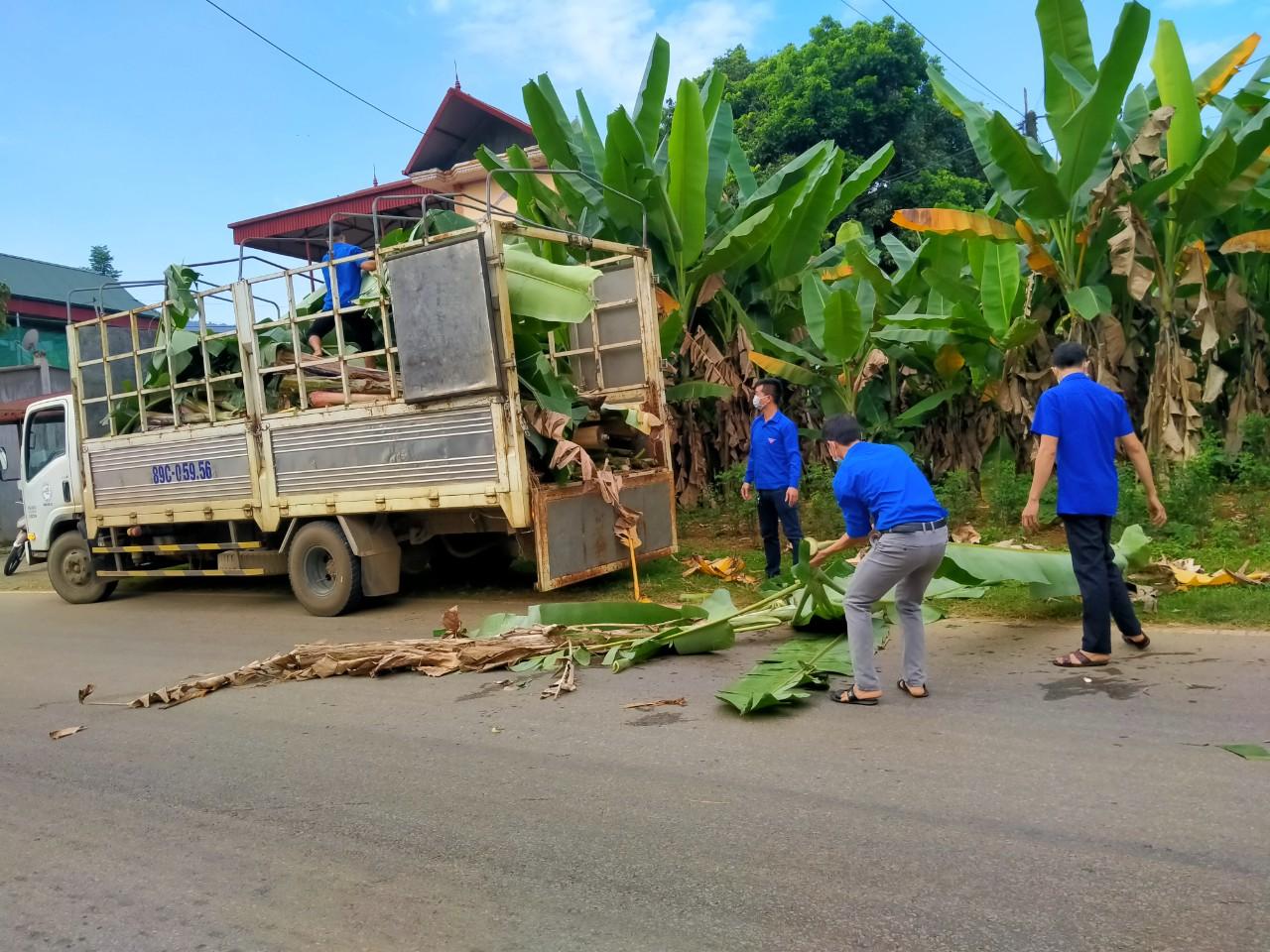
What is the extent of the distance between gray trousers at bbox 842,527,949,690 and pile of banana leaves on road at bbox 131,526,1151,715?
0.70m

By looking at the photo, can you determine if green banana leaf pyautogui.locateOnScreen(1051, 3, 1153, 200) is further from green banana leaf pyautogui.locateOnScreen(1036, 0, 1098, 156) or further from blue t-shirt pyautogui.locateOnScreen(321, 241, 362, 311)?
blue t-shirt pyautogui.locateOnScreen(321, 241, 362, 311)

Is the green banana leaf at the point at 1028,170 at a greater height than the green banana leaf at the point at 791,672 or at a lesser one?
greater

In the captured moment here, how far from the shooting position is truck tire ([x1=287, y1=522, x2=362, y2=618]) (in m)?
8.90

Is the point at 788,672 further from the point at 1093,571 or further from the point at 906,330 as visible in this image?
the point at 906,330

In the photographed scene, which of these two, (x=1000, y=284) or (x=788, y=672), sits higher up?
(x=1000, y=284)

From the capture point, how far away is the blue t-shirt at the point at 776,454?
823 cm

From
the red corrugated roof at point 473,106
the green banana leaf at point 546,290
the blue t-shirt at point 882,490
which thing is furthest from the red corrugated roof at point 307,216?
the blue t-shirt at point 882,490

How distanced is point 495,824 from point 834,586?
2688 mm

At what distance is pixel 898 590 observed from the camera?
16.7ft

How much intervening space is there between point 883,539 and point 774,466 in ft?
11.1

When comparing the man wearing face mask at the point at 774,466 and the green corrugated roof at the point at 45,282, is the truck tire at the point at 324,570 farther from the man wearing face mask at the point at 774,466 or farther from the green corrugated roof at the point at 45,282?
the green corrugated roof at the point at 45,282

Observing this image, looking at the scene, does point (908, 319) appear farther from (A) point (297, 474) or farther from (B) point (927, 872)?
(B) point (927, 872)

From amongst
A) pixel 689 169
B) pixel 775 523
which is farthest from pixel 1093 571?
pixel 689 169

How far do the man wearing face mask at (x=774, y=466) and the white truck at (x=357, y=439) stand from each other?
3.46 ft
